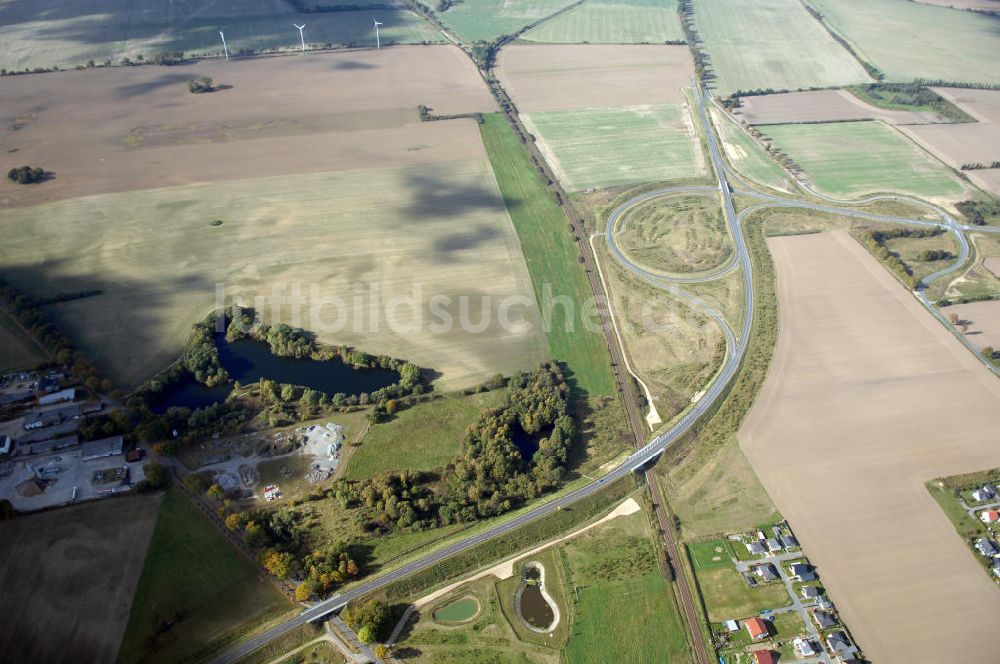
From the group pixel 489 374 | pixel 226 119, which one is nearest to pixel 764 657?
pixel 489 374

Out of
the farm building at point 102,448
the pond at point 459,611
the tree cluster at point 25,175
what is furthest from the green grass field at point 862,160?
the tree cluster at point 25,175

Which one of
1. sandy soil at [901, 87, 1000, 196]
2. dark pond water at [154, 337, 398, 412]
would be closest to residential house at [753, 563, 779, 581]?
dark pond water at [154, 337, 398, 412]

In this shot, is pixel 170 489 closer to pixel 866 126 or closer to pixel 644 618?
pixel 644 618

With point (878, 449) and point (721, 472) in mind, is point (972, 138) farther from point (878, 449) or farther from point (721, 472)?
point (721, 472)

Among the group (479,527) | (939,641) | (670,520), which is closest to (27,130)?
(479,527)

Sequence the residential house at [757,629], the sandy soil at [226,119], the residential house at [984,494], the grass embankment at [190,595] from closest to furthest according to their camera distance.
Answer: the grass embankment at [190,595] < the residential house at [757,629] < the residential house at [984,494] < the sandy soil at [226,119]

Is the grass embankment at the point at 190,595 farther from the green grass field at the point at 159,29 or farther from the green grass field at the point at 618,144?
the green grass field at the point at 159,29
